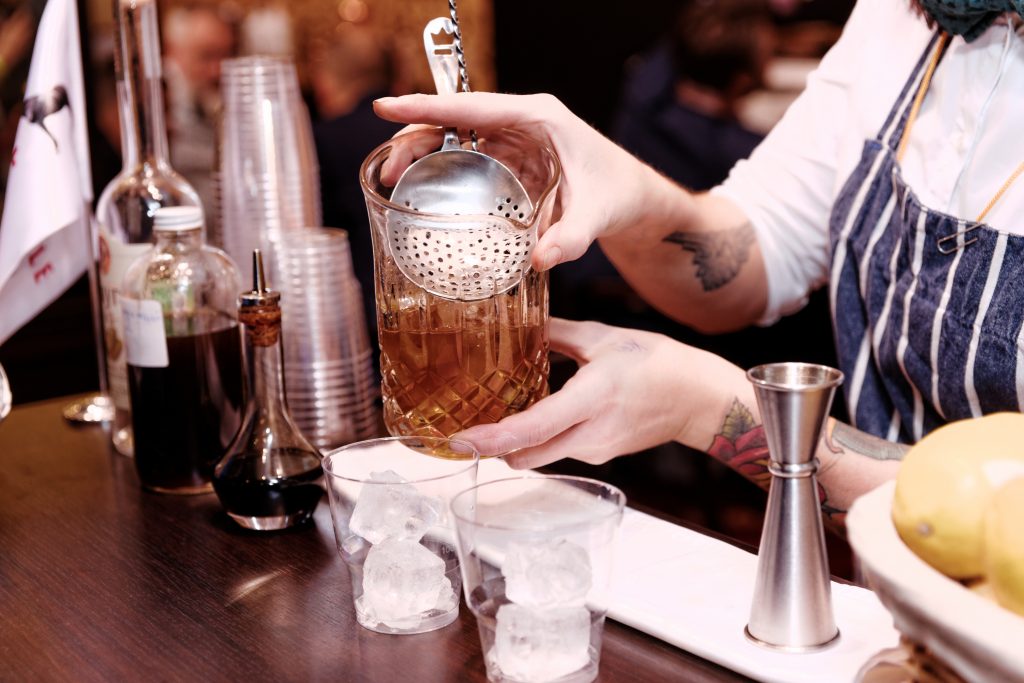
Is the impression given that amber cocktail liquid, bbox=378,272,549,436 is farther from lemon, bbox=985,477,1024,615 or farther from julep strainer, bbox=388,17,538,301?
lemon, bbox=985,477,1024,615

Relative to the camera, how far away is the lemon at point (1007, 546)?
0.56 m

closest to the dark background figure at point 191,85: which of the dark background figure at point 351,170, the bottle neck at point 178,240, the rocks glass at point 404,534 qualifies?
the dark background figure at point 351,170

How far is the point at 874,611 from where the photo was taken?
0.89 metres

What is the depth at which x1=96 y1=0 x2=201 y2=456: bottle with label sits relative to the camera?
1382 mm

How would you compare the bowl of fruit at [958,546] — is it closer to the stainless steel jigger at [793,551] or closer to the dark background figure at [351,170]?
the stainless steel jigger at [793,551]

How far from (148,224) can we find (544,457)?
64 centimetres

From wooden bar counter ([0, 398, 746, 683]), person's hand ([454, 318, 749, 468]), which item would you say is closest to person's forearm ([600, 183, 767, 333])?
person's hand ([454, 318, 749, 468])

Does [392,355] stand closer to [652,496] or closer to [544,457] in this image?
[544,457]

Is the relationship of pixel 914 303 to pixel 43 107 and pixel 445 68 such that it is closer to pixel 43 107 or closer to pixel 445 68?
pixel 445 68

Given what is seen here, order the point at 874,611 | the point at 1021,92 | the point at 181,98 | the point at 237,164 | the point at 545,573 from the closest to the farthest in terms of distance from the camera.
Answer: the point at 545,573, the point at 874,611, the point at 1021,92, the point at 237,164, the point at 181,98

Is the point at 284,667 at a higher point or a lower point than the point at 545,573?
lower

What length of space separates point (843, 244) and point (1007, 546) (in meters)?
0.91

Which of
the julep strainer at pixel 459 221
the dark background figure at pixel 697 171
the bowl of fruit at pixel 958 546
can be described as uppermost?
the julep strainer at pixel 459 221

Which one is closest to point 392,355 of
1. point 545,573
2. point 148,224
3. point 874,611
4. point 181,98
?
point 545,573
